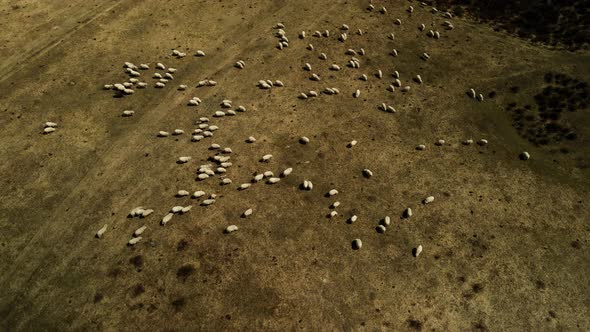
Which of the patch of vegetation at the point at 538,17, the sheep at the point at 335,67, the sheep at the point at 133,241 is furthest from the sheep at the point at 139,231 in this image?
the patch of vegetation at the point at 538,17

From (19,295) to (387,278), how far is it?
64.2 feet

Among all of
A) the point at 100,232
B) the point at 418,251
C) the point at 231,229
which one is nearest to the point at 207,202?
the point at 231,229

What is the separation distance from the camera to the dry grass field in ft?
73.9

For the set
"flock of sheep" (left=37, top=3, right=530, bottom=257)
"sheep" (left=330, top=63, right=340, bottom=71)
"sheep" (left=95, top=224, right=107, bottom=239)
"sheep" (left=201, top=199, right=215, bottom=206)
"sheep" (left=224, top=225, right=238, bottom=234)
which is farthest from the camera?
"sheep" (left=330, top=63, right=340, bottom=71)

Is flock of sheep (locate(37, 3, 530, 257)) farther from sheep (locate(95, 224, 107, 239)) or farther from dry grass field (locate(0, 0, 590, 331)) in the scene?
dry grass field (locate(0, 0, 590, 331))

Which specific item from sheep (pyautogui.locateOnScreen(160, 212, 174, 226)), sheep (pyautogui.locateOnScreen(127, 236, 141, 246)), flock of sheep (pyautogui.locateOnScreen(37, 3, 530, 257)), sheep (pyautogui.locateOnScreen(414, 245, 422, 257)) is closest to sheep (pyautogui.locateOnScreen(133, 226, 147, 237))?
flock of sheep (pyautogui.locateOnScreen(37, 3, 530, 257))

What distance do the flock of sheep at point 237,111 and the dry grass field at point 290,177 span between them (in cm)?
42

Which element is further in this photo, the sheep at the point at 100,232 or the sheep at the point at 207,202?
the sheep at the point at 207,202

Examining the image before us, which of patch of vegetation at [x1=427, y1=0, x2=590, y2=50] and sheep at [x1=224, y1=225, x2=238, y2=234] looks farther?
patch of vegetation at [x1=427, y1=0, x2=590, y2=50]

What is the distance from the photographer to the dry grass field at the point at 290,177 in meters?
22.5

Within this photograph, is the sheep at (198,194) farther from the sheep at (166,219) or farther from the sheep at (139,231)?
the sheep at (139,231)

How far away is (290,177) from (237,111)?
25.0 ft

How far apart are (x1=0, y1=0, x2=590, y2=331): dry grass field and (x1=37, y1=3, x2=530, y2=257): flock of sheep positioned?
0.42 m

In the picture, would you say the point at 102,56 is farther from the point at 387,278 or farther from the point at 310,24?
the point at 387,278
